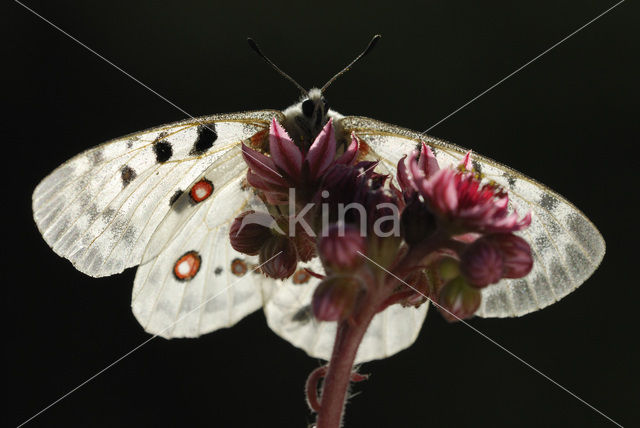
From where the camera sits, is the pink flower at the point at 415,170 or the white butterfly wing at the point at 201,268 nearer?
the pink flower at the point at 415,170

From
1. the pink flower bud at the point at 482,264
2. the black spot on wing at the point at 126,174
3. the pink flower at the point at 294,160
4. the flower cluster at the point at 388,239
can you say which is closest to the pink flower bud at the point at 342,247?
the flower cluster at the point at 388,239

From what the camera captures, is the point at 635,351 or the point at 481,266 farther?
the point at 635,351

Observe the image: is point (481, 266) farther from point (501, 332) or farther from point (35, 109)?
point (35, 109)

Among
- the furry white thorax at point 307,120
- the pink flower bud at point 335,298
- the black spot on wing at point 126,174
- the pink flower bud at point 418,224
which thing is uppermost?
the furry white thorax at point 307,120

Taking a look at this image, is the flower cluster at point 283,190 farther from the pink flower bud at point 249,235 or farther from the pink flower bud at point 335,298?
the pink flower bud at point 335,298

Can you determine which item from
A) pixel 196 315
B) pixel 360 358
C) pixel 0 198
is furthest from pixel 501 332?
pixel 0 198

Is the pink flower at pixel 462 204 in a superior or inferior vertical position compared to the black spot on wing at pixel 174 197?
inferior
